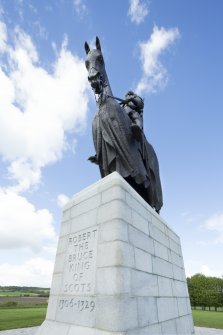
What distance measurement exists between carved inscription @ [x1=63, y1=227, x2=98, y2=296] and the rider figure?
2.85 m

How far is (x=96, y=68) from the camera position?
261 inches

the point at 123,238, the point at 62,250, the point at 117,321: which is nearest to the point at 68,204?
the point at 62,250

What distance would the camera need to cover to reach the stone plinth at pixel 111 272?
409 cm

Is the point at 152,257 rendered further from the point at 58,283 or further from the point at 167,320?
the point at 58,283

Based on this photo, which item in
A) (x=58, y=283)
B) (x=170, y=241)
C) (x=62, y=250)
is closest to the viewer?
(x=58, y=283)

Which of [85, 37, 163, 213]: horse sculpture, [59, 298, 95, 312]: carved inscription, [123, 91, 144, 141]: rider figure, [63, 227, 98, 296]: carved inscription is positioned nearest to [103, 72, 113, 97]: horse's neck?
[85, 37, 163, 213]: horse sculpture

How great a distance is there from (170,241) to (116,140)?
10.4 feet

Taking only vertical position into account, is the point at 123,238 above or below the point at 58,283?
above

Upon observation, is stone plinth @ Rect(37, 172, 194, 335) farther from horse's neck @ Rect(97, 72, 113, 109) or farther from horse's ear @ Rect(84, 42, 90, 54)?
horse's ear @ Rect(84, 42, 90, 54)

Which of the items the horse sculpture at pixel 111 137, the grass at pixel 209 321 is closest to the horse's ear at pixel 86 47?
the horse sculpture at pixel 111 137

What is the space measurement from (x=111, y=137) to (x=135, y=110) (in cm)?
213

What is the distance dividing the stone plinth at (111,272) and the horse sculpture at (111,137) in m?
0.86

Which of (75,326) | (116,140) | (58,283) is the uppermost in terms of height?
(116,140)

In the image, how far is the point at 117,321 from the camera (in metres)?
3.82
